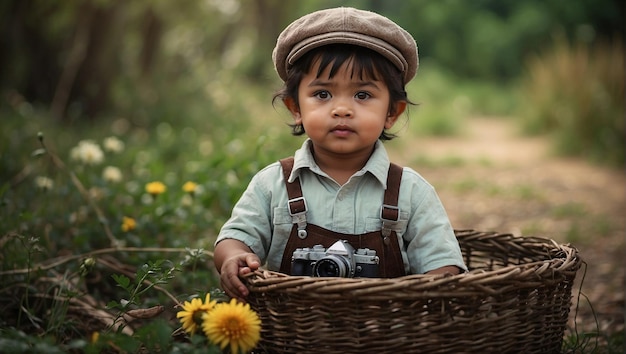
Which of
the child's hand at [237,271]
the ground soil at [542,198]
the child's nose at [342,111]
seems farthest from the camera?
the ground soil at [542,198]

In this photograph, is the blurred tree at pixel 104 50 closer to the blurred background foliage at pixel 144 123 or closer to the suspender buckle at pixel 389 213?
the blurred background foliage at pixel 144 123

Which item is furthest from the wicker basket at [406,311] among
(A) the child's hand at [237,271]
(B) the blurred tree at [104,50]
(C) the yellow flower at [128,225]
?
(B) the blurred tree at [104,50]

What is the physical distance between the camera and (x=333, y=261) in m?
2.04

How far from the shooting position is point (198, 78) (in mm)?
8547

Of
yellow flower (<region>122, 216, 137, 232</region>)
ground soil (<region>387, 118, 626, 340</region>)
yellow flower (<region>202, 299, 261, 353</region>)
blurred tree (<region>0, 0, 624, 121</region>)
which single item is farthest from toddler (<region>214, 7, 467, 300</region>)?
blurred tree (<region>0, 0, 624, 121</region>)

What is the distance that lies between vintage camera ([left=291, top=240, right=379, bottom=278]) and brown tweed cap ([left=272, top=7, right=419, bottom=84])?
622 millimetres

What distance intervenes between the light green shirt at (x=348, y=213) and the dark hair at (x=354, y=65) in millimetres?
238

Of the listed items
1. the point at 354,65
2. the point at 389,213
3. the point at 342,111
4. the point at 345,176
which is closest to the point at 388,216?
the point at 389,213

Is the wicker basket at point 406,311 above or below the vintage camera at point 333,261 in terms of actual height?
below

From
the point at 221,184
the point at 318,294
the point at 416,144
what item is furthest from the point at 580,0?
the point at 318,294

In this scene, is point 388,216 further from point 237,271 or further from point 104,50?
point 104,50

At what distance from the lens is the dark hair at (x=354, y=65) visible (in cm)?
220

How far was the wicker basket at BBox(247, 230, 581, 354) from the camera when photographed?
1758 mm

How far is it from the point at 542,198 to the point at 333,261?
4351 mm
